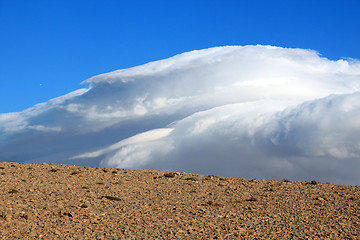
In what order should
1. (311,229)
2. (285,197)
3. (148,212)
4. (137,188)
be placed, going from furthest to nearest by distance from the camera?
(137,188) < (285,197) < (148,212) < (311,229)

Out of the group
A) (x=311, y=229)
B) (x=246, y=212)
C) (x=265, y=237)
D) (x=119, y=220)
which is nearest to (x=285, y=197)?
(x=246, y=212)

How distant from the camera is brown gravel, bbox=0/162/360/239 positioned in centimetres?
2070

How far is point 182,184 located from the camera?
3222cm

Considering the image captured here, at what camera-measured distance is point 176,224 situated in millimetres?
21625

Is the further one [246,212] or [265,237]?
[246,212]

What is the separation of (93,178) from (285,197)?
15.3 metres

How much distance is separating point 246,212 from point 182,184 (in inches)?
342

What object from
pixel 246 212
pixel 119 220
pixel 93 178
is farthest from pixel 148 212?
pixel 93 178

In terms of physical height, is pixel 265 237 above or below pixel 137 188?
below

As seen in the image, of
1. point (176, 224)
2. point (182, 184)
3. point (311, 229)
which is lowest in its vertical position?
point (311, 229)

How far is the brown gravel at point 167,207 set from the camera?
67.9 feet

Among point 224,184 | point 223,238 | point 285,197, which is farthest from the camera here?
point 224,184

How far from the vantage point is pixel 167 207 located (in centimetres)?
2500

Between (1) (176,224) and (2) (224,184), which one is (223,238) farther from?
(2) (224,184)
